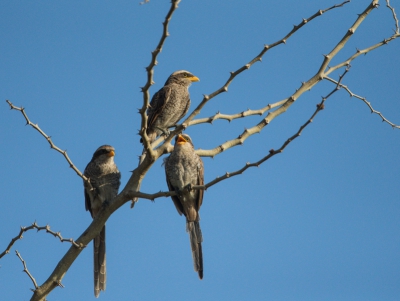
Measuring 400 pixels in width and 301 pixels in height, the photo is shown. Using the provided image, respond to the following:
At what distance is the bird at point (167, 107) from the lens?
8.64 m

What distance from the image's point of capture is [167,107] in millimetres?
8750

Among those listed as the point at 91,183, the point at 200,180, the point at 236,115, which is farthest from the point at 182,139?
the point at 236,115

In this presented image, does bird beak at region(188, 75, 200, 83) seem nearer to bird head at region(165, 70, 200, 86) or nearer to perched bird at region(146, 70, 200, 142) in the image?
bird head at region(165, 70, 200, 86)

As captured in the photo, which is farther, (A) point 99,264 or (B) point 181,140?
(B) point 181,140

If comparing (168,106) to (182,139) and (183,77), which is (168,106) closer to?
(183,77)

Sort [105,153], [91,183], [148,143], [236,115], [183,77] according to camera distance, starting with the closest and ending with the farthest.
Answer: [148,143] < [236,115] < [91,183] < [105,153] < [183,77]

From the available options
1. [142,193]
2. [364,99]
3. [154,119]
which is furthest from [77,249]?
[154,119]

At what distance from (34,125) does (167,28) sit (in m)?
1.62

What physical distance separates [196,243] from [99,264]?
46.8 inches

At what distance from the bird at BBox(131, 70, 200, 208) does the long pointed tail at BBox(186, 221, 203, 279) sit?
199cm

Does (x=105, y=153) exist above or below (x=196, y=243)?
above

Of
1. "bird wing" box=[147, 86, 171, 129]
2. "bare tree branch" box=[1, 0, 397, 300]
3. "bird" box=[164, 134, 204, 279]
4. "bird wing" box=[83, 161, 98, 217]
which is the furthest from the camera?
"bird wing" box=[147, 86, 171, 129]

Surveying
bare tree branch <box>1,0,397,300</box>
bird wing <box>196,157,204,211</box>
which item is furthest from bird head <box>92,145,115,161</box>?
bare tree branch <box>1,0,397,300</box>

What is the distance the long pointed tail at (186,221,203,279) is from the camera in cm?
615
